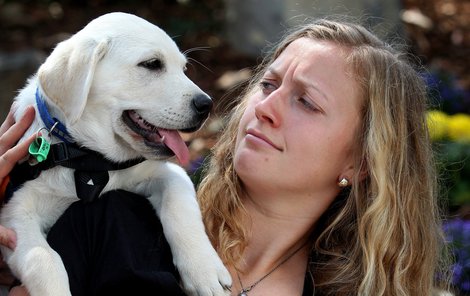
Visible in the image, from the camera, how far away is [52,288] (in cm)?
246

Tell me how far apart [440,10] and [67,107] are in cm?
640

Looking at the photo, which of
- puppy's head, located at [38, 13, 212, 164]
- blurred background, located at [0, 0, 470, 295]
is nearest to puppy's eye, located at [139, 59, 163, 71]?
puppy's head, located at [38, 13, 212, 164]

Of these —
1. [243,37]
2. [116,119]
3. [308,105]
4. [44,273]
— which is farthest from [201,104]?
[243,37]

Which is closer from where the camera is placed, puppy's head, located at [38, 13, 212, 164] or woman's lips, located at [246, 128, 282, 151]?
woman's lips, located at [246, 128, 282, 151]

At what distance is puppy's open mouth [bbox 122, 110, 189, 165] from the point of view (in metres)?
2.87

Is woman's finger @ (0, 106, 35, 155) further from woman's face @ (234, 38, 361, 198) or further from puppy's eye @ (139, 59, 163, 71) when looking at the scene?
woman's face @ (234, 38, 361, 198)

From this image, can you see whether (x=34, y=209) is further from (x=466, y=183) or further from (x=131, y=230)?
(x=466, y=183)

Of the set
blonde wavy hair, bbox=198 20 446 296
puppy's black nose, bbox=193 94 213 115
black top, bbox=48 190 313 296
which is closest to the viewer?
black top, bbox=48 190 313 296

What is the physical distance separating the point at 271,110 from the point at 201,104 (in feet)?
1.18

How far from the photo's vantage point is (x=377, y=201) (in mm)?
2805

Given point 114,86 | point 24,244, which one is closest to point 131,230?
point 24,244

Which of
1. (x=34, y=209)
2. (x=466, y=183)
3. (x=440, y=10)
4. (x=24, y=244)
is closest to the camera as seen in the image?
(x=24, y=244)

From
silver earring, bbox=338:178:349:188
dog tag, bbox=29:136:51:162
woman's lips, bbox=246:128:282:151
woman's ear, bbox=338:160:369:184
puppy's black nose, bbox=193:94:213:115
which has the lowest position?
silver earring, bbox=338:178:349:188

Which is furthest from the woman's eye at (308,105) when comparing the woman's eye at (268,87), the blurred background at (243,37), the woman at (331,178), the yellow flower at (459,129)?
the yellow flower at (459,129)
